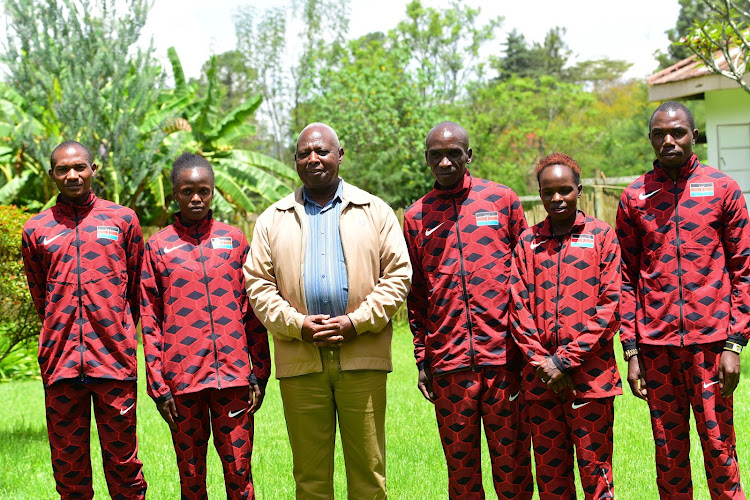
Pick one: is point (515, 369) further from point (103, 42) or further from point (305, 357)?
point (103, 42)

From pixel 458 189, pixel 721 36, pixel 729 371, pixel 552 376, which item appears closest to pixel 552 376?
pixel 552 376

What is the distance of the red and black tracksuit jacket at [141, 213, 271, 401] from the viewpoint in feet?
14.8

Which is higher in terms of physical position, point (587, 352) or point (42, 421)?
point (587, 352)

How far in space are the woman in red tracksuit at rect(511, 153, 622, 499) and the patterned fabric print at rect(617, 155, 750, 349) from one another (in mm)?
205

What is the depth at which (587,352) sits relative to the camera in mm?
4191

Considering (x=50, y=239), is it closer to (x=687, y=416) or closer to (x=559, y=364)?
(x=559, y=364)

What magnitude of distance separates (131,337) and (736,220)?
11.4ft

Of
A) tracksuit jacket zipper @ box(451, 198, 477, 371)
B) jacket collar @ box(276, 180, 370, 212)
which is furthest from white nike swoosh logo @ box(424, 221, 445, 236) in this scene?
jacket collar @ box(276, 180, 370, 212)

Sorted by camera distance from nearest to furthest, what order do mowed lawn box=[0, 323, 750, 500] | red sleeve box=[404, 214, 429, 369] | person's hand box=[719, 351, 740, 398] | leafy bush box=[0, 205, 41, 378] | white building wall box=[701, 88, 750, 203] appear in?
person's hand box=[719, 351, 740, 398] → red sleeve box=[404, 214, 429, 369] → mowed lawn box=[0, 323, 750, 500] → leafy bush box=[0, 205, 41, 378] → white building wall box=[701, 88, 750, 203]

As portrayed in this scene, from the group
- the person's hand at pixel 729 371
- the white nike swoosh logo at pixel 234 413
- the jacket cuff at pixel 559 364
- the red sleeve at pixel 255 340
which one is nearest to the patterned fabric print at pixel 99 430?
the white nike swoosh logo at pixel 234 413

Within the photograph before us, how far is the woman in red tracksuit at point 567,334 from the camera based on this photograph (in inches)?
166

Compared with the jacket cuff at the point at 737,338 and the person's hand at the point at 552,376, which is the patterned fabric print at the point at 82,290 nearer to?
the person's hand at the point at 552,376

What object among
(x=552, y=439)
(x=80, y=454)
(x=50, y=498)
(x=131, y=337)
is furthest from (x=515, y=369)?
(x=50, y=498)

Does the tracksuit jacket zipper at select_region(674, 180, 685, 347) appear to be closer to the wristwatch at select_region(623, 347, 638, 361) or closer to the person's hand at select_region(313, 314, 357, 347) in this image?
the wristwatch at select_region(623, 347, 638, 361)
